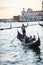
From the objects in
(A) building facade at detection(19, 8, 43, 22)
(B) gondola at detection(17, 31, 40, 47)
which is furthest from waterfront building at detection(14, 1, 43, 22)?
(B) gondola at detection(17, 31, 40, 47)

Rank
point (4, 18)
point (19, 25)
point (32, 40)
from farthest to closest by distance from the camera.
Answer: point (32, 40), point (19, 25), point (4, 18)

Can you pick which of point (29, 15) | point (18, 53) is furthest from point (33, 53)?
point (29, 15)

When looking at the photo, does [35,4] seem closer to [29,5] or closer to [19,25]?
[29,5]

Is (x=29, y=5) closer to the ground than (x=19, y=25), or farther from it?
farther from it

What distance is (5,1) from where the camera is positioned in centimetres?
192

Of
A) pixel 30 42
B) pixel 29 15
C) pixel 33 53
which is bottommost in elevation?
pixel 33 53

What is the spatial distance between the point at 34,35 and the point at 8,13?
1.11ft

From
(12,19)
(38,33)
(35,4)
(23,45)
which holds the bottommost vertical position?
(23,45)

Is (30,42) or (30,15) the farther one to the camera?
(30,42)

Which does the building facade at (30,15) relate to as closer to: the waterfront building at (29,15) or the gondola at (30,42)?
the waterfront building at (29,15)

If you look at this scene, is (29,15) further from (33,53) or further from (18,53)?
(33,53)

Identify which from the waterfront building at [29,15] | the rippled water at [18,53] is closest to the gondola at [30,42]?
the rippled water at [18,53]

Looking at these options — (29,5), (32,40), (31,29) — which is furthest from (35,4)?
(32,40)

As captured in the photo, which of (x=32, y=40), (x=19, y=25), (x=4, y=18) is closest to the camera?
(x=4, y=18)
